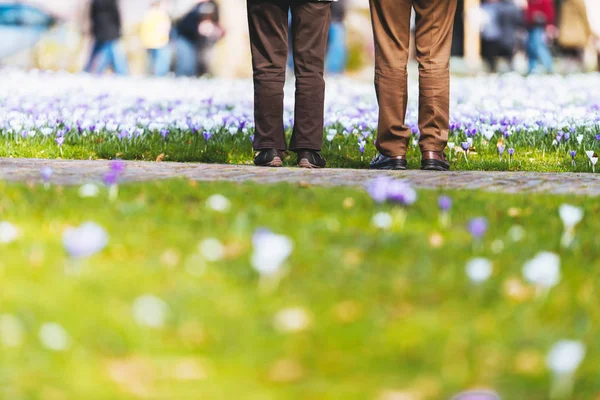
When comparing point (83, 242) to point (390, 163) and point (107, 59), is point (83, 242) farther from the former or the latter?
point (107, 59)

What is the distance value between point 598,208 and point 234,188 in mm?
1739

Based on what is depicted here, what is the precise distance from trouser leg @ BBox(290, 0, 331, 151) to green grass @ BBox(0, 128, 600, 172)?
58 cm

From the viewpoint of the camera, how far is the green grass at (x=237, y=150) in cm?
719

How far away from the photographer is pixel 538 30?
1844 cm

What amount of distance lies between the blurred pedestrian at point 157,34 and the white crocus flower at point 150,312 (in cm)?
1739

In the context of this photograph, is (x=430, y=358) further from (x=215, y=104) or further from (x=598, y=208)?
(x=215, y=104)

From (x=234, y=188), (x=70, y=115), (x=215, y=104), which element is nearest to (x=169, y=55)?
(x=215, y=104)

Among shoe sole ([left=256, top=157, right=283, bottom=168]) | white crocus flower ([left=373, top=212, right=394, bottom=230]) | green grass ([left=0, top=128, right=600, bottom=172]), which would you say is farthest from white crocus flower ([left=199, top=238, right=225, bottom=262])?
green grass ([left=0, top=128, right=600, bottom=172])

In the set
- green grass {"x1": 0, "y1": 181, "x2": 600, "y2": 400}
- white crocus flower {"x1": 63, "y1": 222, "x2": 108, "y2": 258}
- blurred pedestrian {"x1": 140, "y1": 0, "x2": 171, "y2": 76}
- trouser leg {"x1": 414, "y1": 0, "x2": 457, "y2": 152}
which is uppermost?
blurred pedestrian {"x1": 140, "y1": 0, "x2": 171, "y2": 76}

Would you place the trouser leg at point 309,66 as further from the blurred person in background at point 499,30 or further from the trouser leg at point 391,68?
the blurred person in background at point 499,30

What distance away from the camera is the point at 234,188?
15.6ft

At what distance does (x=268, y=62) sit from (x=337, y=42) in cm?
1339

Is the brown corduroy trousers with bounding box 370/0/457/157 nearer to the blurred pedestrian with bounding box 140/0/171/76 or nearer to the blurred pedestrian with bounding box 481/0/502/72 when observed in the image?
the blurred pedestrian with bounding box 140/0/171/76

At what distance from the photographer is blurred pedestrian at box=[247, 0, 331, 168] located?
6602 millimetres
